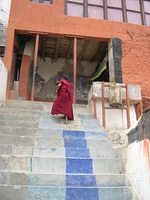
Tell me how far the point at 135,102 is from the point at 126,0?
15.3ft

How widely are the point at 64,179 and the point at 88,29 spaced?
623 centimetres

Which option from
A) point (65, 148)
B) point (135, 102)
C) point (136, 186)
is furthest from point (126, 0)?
point (136, 186)

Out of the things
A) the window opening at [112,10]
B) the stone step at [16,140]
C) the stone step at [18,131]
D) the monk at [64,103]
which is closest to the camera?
the stone step at [16,140]

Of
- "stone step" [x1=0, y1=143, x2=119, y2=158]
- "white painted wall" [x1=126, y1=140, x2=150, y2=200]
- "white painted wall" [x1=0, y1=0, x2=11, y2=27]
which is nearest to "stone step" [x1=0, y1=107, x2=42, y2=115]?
"stone step" [x1=0, y1=143, x2=119, y2=158]

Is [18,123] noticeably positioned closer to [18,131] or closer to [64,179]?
[18,131]

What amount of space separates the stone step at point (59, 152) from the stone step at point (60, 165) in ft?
0.78

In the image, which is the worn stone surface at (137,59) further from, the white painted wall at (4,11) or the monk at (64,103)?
the white painted wall at (4,11)

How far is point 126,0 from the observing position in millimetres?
9016

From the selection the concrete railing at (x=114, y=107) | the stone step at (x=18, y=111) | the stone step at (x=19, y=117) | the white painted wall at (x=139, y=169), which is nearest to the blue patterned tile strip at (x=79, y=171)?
the white painted wall at (x=139, y=169)

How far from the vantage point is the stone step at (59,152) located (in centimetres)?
367

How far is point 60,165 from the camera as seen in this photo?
3.46 metres

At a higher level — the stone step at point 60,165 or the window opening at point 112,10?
the window opening at point 112,10

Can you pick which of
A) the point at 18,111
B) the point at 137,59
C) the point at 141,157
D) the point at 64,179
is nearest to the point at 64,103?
the point at 18,111

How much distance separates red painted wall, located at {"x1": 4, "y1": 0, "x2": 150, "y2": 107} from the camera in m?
7.79
